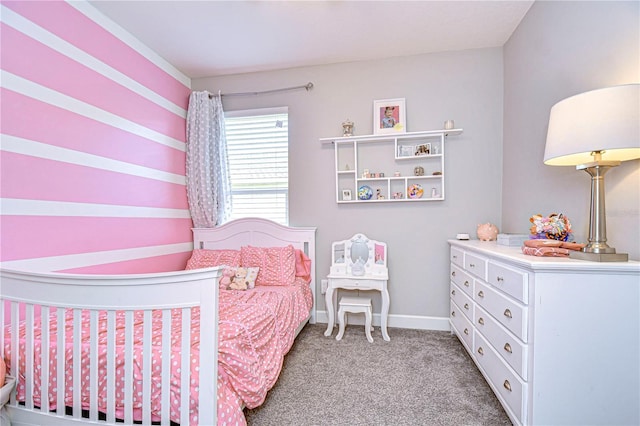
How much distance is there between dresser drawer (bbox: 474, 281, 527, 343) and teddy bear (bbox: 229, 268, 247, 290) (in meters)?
1.84

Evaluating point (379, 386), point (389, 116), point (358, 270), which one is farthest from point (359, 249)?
point (389, 116)

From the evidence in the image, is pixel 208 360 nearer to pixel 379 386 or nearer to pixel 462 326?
pixel 379 386

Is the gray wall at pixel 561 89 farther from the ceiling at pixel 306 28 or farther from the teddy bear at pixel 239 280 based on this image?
the teddy bear at pixel 239 280

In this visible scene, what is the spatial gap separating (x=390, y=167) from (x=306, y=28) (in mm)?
1456

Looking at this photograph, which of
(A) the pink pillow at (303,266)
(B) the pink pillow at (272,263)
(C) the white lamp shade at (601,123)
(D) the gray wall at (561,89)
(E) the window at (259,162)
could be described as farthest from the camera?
(E) the window at (259,162)

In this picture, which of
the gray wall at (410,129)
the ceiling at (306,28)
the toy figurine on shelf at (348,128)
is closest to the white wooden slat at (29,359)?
the gray wall at (410,129)

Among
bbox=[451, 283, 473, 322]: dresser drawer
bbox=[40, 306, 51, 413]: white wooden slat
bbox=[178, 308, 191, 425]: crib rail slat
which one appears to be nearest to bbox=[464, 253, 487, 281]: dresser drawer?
bbox=[451, 283, 473, 322]: dresser drawer

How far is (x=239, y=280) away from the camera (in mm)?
2512

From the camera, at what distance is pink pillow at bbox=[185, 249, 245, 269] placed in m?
2.79

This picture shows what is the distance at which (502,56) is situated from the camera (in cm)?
263

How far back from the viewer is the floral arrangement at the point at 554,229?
5.17 feet

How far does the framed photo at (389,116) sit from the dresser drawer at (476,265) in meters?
1.36

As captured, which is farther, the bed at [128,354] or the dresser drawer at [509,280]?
the dresser drawer at [509,280]

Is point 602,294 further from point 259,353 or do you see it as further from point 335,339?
point 335,339
